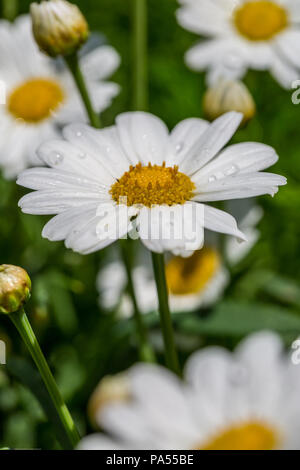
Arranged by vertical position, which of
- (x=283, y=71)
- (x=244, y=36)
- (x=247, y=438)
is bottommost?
(x=247, y=438)

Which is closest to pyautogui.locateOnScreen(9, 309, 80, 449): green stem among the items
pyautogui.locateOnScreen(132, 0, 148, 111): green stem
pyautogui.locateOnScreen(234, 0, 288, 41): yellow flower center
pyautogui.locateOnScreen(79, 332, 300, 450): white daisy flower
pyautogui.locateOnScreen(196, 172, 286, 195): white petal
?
pyautogui.locateOnScreen(79, 332, 300, 450): white daisy flower

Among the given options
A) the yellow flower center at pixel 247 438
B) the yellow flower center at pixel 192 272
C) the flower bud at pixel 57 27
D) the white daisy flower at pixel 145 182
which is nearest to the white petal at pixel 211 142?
the white daisy flower at pixel 145 182

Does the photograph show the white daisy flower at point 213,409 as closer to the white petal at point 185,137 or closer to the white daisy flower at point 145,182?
the white daisy flower at point 145,182

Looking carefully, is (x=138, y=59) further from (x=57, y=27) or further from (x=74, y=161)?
(x=74, y=161)

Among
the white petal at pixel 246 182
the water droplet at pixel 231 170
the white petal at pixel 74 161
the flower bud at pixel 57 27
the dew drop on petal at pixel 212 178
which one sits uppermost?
the flower bud at pixel 57 27

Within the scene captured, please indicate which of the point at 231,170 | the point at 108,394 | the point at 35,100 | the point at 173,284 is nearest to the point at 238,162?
the point at 231,170
